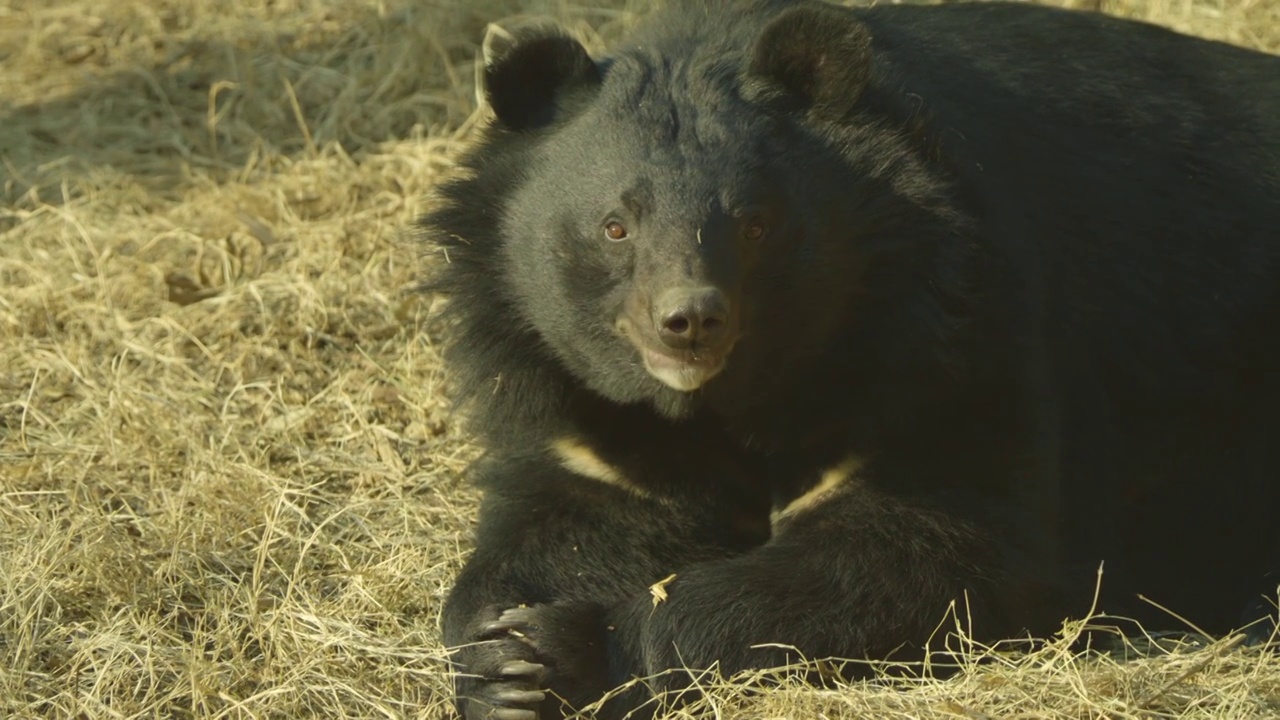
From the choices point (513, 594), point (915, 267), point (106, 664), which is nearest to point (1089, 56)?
point (915, 267)

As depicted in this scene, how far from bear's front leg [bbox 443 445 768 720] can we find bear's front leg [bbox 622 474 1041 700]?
0.78 ft

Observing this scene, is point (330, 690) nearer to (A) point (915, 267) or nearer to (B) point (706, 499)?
(B) point (706, 499)

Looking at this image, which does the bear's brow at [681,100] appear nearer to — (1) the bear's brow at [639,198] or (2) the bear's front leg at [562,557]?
(1) the bear's brow at [639,198]

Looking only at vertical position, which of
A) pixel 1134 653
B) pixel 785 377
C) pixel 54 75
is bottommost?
pixel 54 75

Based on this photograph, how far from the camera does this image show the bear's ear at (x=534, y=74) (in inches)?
191

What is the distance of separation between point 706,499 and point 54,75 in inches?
232

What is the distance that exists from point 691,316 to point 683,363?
0.18m

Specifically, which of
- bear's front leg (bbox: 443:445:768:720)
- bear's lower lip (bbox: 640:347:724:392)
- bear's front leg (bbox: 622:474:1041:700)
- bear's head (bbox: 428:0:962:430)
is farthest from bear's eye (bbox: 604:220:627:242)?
bear's front leg (bbox: 622:474:1041:700)

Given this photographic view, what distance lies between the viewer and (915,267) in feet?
15.8

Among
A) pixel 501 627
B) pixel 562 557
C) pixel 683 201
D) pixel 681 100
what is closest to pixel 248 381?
pixel 562 557

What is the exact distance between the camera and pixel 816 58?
471 cm

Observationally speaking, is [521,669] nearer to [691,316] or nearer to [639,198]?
[691,316]

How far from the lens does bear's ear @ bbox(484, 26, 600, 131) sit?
484 cm

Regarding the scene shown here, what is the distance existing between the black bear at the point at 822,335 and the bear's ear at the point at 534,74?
0.01 meters
